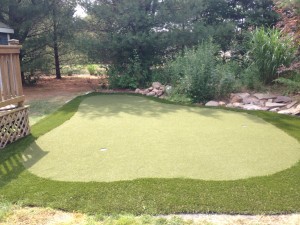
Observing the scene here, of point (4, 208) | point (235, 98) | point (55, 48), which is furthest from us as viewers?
point (55, 48)

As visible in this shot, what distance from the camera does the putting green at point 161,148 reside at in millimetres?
3039

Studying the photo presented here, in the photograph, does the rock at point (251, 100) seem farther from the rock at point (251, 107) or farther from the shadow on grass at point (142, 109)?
the shadow on grass at point (142, 109)

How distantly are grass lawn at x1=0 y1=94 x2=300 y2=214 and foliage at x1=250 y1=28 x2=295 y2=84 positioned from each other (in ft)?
6.95

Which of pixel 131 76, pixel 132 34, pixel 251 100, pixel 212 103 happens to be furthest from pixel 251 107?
pixel 132 34

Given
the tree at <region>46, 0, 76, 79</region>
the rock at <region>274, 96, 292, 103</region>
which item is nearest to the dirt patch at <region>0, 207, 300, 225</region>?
the rock at <region>274, 96, 292, 103</region>

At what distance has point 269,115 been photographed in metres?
5.34

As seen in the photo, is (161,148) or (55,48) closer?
(161,148)

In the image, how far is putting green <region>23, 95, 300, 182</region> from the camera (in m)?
3.04

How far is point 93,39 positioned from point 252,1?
6157 millimetres

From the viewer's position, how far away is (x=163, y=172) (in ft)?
9.91

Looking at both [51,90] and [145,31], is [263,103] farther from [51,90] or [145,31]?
[51,90]

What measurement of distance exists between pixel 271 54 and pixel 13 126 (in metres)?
5.80

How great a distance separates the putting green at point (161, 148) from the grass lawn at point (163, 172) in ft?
0.04

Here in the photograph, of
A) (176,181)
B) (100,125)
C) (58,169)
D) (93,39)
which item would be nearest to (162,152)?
(176,181)
